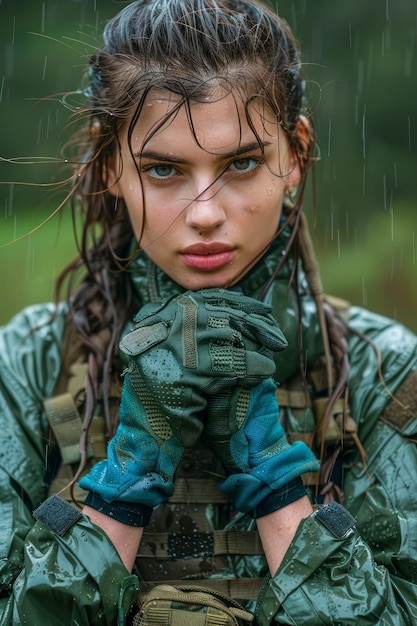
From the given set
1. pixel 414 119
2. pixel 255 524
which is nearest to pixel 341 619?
pixel 255 524

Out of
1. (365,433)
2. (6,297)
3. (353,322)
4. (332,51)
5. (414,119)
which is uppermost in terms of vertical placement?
(332,51)

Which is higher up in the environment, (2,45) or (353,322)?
(2,45)

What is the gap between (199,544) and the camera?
2.56 meters

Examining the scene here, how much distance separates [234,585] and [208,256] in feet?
3.10

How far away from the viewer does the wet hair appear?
96.4 inches

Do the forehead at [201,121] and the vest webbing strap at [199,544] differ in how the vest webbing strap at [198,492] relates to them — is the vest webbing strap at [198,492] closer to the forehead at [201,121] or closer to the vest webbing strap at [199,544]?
the vest webbing strap at [199,544]

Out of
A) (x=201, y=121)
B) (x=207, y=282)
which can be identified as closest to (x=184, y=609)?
(x=207, y=282)

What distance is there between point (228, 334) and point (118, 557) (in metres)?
0.64

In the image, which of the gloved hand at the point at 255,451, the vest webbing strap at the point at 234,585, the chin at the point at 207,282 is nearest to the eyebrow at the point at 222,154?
the chin at the point at 207,282

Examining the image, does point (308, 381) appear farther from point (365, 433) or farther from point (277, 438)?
point (277, 438)

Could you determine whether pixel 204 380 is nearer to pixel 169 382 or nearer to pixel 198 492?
pixel 169 382

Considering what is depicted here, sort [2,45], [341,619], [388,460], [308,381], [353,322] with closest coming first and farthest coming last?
[341,619], [388,460], [308,381], [353,322], [2,45]

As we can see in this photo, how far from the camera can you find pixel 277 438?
2.35m

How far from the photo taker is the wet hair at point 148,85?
245 centimetres
